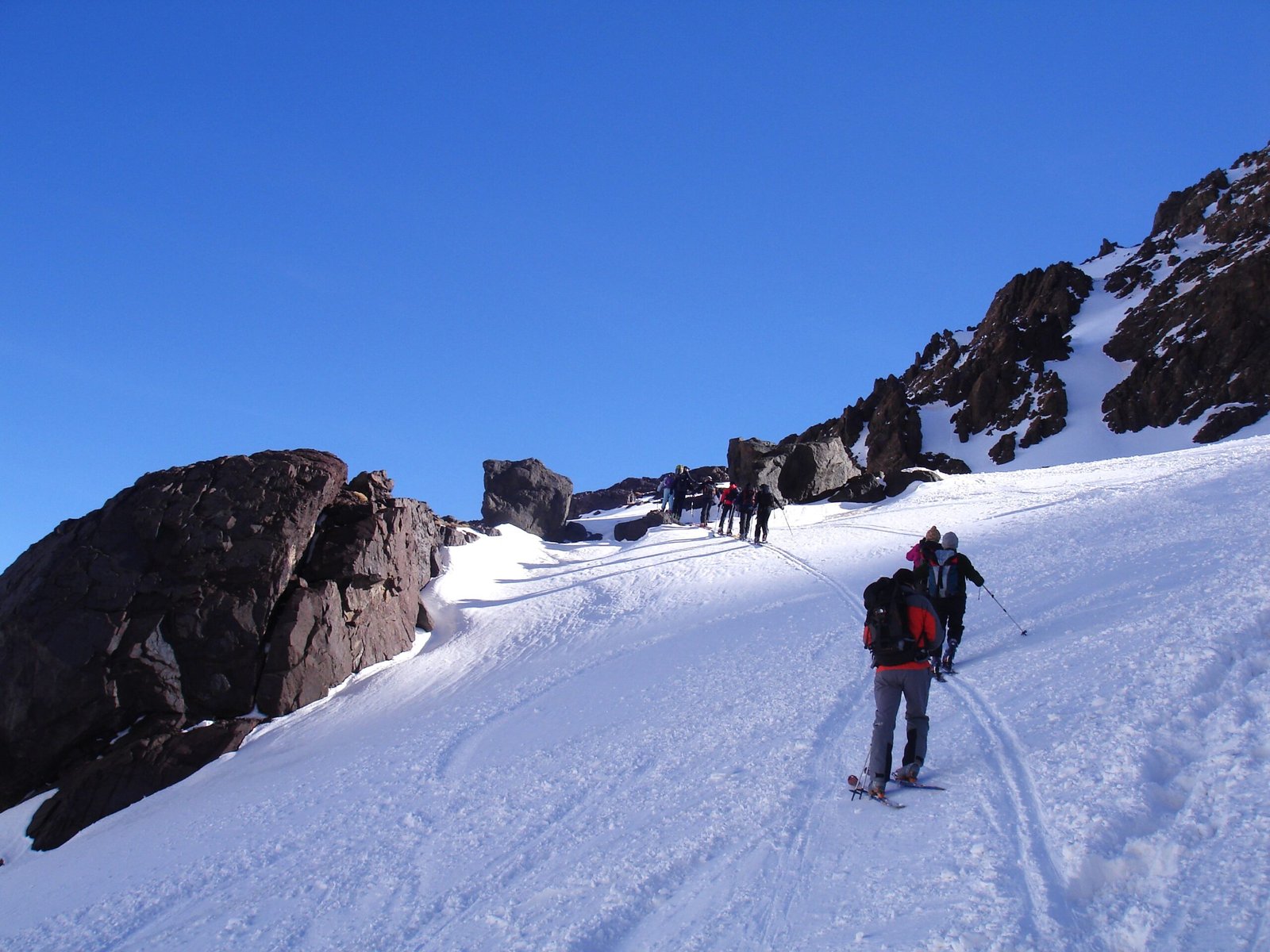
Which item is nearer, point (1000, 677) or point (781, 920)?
point (781, 920)

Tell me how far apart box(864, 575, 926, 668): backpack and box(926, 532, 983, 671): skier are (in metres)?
4.16

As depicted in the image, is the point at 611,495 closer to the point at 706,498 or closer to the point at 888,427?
the point at 888,427

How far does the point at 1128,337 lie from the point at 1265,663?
4090 inches

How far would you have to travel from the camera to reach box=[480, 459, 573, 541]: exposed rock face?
42781mm

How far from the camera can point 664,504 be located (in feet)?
111

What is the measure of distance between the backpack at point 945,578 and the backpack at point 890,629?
4.29 m

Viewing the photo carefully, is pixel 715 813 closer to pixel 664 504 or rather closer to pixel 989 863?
pixel 989 863

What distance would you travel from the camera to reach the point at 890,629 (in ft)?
24.8

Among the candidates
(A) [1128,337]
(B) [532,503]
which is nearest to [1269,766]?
(B) [532,503]

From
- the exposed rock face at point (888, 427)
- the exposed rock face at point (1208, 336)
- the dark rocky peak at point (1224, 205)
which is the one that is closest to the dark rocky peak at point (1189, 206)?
the dark rocky peak at point (1224, 205)

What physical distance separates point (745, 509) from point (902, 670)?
788 inches

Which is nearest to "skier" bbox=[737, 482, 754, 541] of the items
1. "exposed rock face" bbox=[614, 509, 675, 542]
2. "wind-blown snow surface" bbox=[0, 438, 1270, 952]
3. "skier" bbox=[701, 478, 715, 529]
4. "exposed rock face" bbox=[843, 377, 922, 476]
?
"skier" bbox=[701, 478, 715, 529]

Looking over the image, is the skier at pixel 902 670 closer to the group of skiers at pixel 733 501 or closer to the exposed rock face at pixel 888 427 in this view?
the group of skiers at pixel 733 501

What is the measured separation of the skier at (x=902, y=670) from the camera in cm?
753
